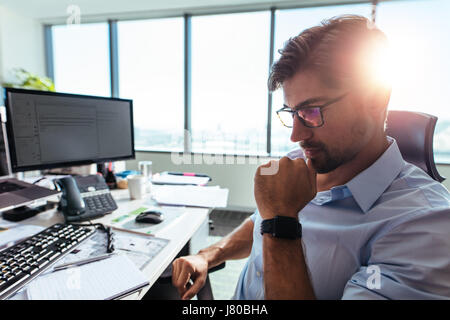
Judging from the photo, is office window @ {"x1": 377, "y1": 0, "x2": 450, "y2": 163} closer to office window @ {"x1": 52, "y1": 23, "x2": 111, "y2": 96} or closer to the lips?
the lips

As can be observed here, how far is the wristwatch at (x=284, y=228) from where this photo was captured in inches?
21.8

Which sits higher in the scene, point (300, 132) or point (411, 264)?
point (300, 132)

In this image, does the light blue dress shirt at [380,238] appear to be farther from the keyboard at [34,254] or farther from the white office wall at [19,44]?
the white office wall at [19,44]

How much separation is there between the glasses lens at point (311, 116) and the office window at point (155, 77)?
2.75 meters

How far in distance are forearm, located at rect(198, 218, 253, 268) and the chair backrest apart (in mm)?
658

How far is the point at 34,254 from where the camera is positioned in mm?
632

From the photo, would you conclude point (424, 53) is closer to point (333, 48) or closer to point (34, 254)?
point (333, 48)

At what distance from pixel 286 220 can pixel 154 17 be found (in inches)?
139

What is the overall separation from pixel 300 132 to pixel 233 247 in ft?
1.67

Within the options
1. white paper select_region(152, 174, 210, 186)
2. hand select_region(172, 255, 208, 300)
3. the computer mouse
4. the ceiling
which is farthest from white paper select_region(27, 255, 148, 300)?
the ceiling

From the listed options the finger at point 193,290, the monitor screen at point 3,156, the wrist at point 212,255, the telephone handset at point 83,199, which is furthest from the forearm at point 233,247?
the monitor screen at point 3,156

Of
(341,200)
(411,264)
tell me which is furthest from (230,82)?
(411,264)
